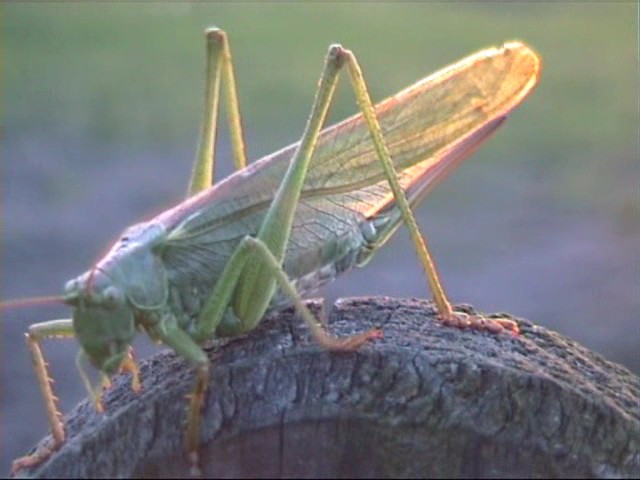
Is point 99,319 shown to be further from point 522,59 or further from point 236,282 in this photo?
point 522,59

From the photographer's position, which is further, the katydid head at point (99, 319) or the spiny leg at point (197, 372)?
the katydid head at point (99, 319)

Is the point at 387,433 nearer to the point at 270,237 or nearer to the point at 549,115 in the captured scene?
the point at 270,237

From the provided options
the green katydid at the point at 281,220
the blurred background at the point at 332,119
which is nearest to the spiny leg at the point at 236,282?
the green katydid at the point at 281,220

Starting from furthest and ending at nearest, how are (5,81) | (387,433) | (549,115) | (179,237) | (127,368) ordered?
1. (5,81)
2. (549,115)
3. (179,237)
4. (127,368)
5. (387,433)

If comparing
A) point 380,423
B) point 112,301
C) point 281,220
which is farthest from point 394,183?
point 380,423

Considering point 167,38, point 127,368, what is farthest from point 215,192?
point 167,38

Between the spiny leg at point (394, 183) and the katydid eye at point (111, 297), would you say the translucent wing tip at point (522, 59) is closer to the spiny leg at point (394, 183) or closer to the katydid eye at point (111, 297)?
the spiny leg at point (394, 183)

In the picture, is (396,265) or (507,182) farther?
(507,182)
